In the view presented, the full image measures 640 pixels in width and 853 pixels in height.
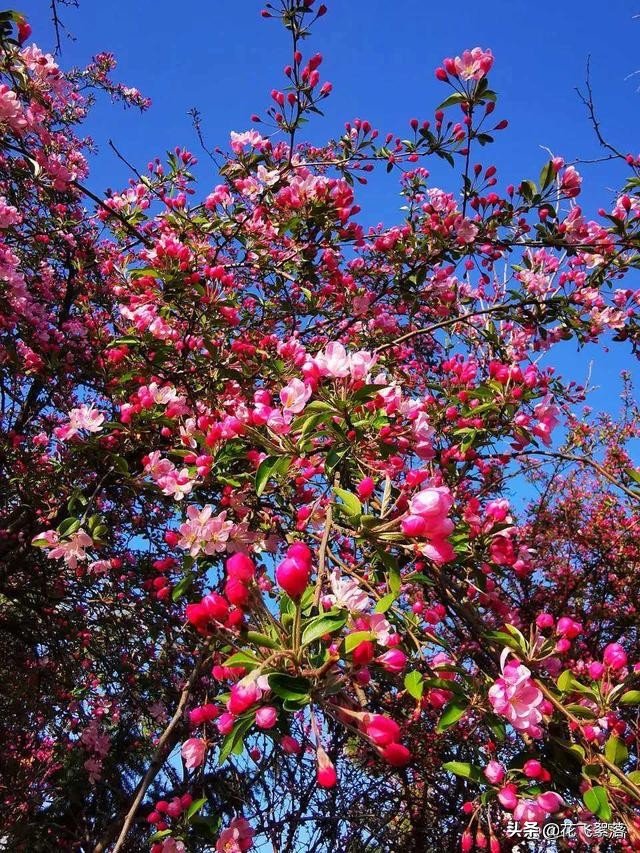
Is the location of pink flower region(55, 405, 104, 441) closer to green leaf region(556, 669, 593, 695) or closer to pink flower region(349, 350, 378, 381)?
pink flower region(349, 350, 378, 381)

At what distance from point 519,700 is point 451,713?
6.3 inches

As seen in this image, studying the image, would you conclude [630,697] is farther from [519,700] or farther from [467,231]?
[467,231]

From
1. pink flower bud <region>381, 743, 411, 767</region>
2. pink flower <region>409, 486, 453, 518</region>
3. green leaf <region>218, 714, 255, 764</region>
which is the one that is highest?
Answer: pink flower <region>409, 486, 453, 518</region>

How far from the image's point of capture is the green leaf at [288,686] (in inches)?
34.9

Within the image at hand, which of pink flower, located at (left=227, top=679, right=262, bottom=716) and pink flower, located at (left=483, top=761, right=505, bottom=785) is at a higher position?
pink flower, located at (left=227, top=679, right=262, bottom=716)

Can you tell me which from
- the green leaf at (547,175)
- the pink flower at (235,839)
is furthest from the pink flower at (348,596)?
the green leaf at (547,175)

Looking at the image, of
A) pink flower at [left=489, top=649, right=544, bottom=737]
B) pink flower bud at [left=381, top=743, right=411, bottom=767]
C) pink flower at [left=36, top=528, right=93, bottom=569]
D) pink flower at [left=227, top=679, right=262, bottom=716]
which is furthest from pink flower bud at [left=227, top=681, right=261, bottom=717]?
pink flower at [left=36, top=528, right=93, bottom=569]

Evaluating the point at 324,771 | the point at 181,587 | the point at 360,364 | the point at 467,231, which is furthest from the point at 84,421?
the point at 467,231

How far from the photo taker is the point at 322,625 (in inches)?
38.5

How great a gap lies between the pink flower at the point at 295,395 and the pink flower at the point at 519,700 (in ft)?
2.51

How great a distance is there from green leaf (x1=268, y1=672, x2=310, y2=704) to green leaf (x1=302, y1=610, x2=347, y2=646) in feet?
0.21

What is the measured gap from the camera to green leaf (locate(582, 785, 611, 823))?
41.9 inches

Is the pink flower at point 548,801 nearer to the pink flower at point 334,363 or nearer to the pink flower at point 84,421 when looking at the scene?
the pink flower at point 334,363

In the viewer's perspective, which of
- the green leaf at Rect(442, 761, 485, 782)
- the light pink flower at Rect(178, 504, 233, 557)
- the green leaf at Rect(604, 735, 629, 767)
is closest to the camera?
the green leaf at Rect(604, 735, 629, 767)
